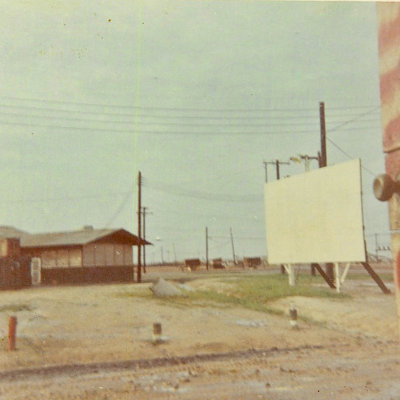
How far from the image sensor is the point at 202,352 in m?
14.0

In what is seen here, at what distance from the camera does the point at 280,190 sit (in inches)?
1164

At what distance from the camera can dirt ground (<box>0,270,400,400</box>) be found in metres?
9.65

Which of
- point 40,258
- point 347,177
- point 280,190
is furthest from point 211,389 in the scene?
point 40,258

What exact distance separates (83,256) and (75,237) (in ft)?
8.67

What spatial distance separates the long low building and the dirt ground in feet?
51.3

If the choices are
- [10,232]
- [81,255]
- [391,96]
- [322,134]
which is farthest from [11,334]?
[10,232]

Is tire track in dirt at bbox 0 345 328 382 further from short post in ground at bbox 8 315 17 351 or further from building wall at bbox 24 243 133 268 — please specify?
building wall at bbox 24 243 133 268

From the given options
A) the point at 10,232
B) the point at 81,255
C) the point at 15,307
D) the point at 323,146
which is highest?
the point at 323,146

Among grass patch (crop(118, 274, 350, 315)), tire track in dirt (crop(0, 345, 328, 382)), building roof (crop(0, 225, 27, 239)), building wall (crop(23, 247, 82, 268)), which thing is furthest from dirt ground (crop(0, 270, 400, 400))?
Answer: building roof (crop(0, 225, 27, 239))

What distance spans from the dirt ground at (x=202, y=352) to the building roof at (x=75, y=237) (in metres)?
16.1

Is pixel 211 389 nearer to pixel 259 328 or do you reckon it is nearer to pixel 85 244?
pixel 259 328

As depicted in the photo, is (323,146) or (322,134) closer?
(323,146)

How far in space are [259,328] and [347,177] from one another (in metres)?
9.42

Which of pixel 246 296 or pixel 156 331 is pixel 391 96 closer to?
pixel 156 331
